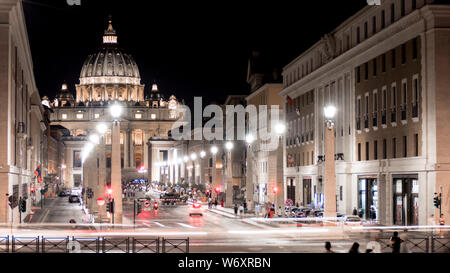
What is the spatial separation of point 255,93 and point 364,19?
4929 centimetres

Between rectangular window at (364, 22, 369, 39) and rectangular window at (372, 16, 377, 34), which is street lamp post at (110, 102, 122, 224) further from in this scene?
rectangular window at (364, 22, 369, 39)

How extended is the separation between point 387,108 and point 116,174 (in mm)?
19411

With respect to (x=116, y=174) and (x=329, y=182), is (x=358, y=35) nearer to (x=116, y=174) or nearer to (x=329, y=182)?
(x=329, y=182)

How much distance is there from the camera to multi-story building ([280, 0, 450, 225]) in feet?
167

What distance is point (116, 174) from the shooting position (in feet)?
167

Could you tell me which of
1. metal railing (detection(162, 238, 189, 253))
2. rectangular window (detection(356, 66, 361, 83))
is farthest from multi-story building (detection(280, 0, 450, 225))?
metal railing (detection(162, 238, 189, 253))

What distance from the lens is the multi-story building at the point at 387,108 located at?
50.8 m

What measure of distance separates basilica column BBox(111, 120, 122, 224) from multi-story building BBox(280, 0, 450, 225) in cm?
1749

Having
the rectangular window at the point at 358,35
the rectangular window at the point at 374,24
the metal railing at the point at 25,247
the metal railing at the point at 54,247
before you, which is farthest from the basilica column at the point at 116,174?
the rectangular window at the point at 358,35

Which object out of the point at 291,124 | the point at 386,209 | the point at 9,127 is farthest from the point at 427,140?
the point at 291,124

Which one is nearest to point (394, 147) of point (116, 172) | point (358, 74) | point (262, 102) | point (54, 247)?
point (358, 74)
